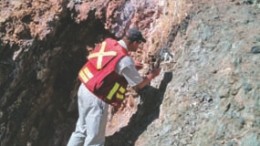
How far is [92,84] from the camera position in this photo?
6.35 metres

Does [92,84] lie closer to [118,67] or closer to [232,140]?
[118,67]

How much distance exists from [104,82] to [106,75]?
9cm

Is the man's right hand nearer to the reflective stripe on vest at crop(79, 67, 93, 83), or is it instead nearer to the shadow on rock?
the shadow on rock

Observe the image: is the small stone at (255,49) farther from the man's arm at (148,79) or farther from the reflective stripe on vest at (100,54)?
the reflective stripe on vest at (100,54)

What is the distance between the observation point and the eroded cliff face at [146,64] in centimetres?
600

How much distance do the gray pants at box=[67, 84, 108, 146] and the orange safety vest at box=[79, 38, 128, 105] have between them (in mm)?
82

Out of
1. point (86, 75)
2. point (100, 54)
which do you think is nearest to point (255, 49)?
point (100, 54)

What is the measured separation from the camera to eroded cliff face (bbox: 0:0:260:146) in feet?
19.7

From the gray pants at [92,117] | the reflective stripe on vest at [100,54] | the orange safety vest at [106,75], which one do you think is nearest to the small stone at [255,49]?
the orange safety vest at [106,75]

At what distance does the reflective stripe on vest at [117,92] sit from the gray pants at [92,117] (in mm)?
123

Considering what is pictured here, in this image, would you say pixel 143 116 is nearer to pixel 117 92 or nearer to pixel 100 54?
pixel 117 92

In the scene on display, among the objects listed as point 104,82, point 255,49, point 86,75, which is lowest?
point 255,49

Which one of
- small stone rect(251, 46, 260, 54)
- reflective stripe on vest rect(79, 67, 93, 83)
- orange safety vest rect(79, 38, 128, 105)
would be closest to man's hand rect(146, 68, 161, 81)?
orange safety vest rect(79, 38, 128, 105)

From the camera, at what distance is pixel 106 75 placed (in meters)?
6.30
